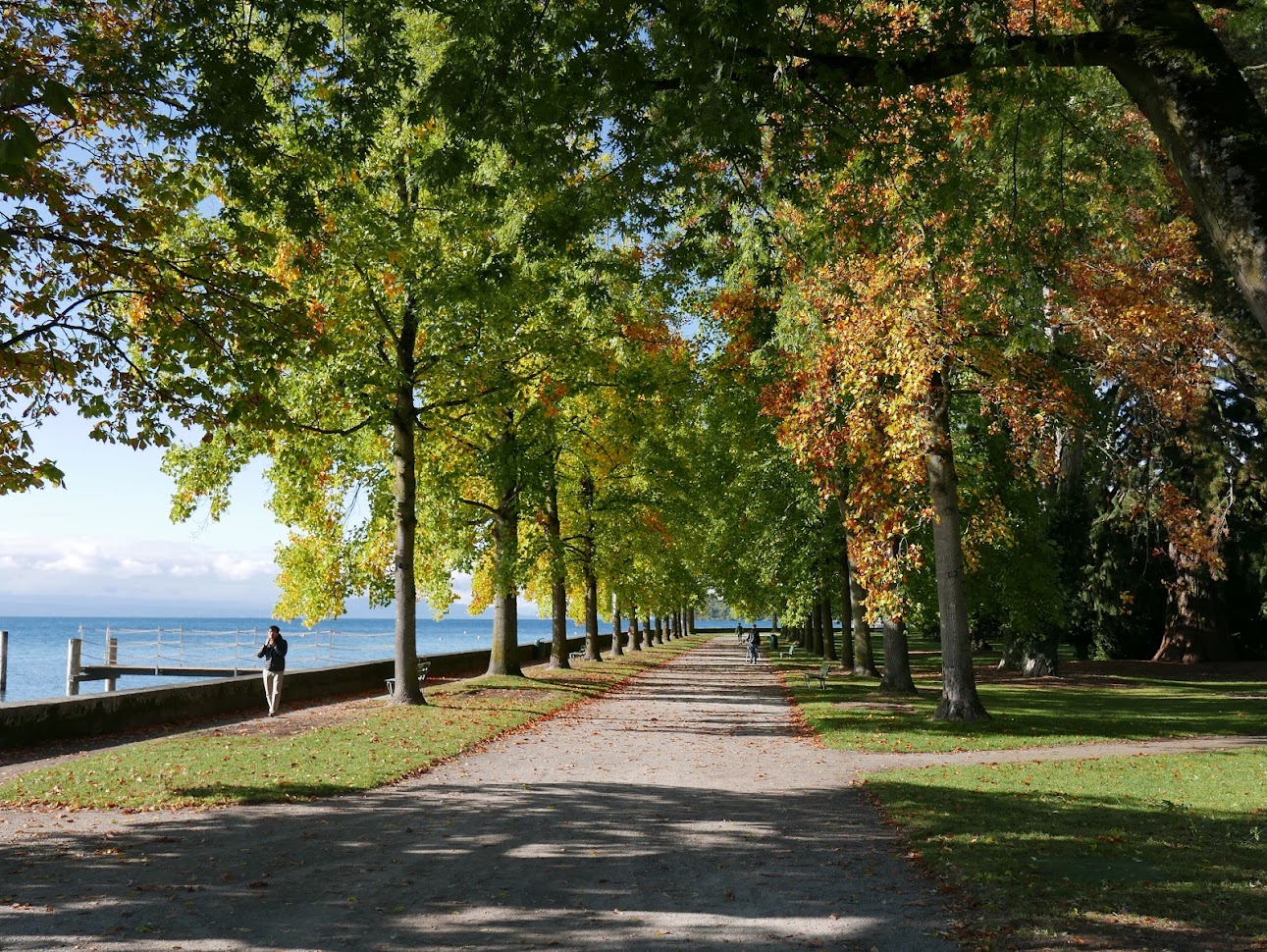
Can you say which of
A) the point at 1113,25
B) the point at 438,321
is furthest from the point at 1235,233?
the point at 438,321

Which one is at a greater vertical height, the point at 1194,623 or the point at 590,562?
the point at 590,562

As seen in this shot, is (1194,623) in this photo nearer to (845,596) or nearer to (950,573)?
(845,596)

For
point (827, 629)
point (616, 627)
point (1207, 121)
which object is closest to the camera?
point (1207, 121)

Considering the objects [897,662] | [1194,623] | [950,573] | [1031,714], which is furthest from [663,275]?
[1194,623]

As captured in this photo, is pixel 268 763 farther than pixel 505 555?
No

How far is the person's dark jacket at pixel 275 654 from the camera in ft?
59.4

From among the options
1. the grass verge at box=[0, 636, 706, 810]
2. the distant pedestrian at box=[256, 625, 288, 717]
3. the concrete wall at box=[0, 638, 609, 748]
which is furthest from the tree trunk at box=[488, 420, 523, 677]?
the distant pedestrian at box=[256, 625, 288, 717]

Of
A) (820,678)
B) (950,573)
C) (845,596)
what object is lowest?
(820,678)

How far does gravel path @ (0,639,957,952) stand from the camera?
5.67 m

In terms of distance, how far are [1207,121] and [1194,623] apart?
1464 inches

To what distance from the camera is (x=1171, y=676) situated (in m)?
32.1

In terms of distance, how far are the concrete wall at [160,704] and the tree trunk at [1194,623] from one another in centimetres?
2932

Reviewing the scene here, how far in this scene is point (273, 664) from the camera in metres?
18.4

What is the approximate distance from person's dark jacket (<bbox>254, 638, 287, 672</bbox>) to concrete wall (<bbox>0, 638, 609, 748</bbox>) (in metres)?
1.54
